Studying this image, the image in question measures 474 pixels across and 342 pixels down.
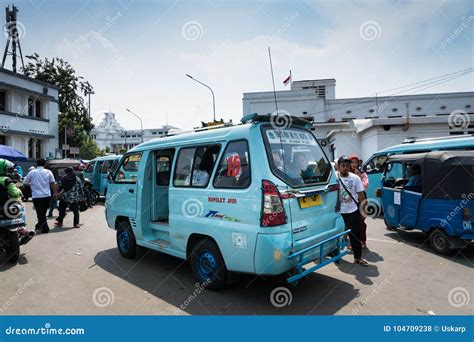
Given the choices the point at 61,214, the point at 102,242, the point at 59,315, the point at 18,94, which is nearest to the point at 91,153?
the point at 18,94

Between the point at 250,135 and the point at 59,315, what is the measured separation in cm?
315

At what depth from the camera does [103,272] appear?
505cm

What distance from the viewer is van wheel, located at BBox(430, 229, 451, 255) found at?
18.5ft

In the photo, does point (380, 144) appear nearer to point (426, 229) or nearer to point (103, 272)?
point (426, 229)

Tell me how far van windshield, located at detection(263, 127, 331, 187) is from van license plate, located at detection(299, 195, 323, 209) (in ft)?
0.58

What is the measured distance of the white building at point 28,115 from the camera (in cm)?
2122

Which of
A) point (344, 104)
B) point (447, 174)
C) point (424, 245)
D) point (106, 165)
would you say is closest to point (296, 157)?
point (447, 174)

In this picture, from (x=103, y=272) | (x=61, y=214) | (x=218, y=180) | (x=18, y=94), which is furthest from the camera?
(x=18, y=94)

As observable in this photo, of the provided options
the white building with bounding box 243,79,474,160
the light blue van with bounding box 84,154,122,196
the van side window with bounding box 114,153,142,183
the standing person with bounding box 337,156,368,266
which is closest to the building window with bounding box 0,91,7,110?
the light blue van with bounding box 84,154,122,196

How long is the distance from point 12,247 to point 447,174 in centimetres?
814

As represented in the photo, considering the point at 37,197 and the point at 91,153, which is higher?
the point at 91,153

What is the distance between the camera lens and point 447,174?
18.5 ft

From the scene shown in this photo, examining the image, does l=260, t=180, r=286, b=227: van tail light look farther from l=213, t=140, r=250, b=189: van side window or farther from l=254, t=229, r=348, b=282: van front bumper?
l=213, t=140, r=250, b=189: van side window
